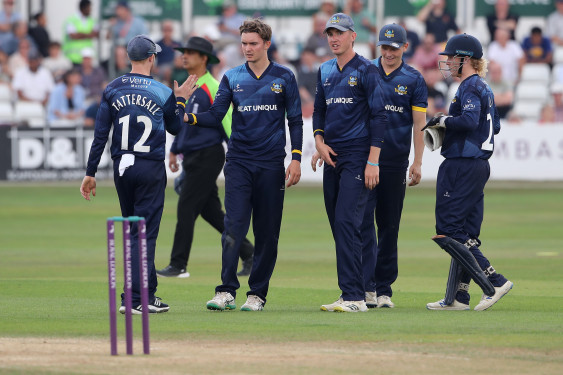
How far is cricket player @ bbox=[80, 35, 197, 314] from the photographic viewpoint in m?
9.48

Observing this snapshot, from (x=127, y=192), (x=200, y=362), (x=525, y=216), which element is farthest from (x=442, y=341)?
(x=525, y=216)

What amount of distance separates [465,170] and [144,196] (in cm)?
264

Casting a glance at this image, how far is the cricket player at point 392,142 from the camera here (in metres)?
10.2

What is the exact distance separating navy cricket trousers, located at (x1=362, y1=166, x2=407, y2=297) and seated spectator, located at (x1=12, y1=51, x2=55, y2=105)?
19872mm

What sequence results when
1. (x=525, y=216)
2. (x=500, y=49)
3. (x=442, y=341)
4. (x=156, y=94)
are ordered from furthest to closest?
(x=500, y=49) < (x=525, y=216) < (x=156, y=94) < (x=442, y=341)

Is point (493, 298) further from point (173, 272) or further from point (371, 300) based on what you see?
point (173, 272)

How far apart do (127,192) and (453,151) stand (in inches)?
106

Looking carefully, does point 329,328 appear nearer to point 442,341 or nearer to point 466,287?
point 442,341

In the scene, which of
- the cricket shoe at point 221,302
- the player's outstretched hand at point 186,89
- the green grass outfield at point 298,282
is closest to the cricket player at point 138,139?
the player's outstretched hand at point 186,89

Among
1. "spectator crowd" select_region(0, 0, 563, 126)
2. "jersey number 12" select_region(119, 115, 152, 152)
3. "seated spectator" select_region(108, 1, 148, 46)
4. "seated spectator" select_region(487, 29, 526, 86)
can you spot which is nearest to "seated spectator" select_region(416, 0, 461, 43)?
"spectator crowd" select_region(0, 0, 563, 126)

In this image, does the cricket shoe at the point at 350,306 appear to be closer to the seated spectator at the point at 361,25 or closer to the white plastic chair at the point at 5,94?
the seated spectator at the point at 361,25

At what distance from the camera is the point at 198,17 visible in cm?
3033

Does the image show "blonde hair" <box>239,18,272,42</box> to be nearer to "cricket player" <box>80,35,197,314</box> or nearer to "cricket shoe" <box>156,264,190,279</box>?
"cricket player" <box>80,35,197,314</box>

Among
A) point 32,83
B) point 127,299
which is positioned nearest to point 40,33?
point 32,83
